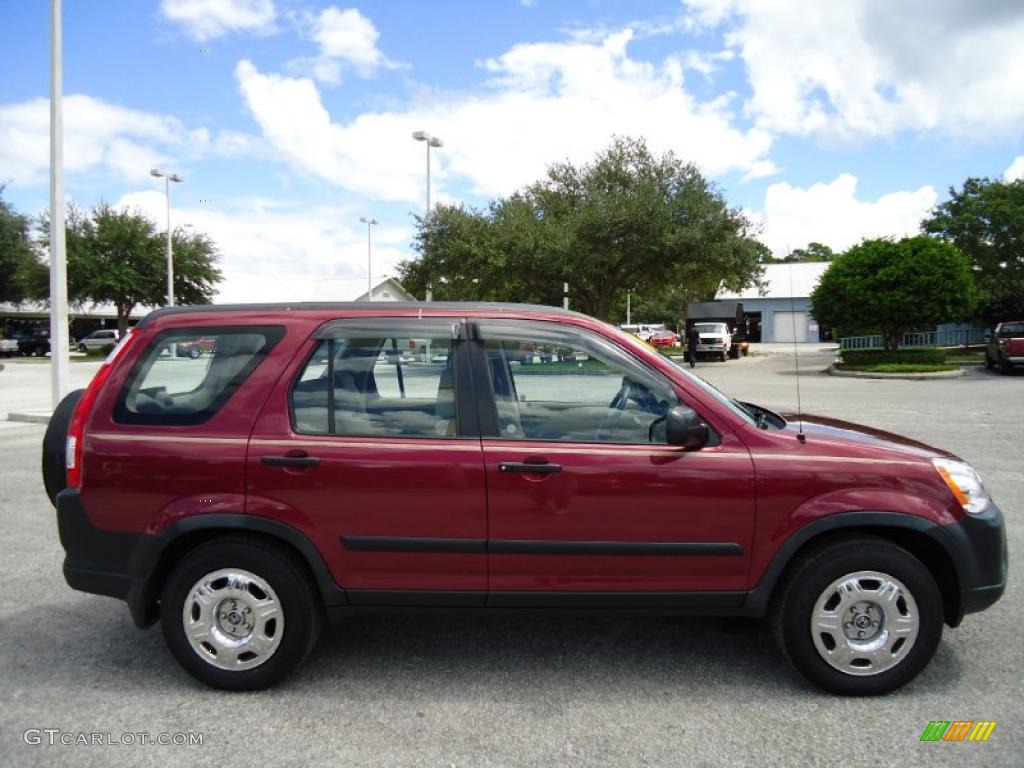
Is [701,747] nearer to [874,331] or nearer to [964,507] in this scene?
[964,507]

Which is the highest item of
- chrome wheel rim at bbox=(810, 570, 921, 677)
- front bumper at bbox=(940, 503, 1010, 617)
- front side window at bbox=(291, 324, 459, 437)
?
front side window at bbox=(291, 324, 459, 437)

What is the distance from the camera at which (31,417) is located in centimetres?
1397

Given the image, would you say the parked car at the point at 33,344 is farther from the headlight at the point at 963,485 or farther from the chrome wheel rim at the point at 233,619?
the headlight at the point at 963,485

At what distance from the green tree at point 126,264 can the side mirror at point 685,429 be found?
45684 mm

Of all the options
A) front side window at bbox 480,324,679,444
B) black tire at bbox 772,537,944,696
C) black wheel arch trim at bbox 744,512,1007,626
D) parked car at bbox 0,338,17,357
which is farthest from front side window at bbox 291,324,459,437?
parked car at bbox 0,338,17,357

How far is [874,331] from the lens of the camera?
85.6 ft

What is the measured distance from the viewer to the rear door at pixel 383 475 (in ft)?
11.0

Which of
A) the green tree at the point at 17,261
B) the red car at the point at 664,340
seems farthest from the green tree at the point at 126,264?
the red car at the point at 664,340

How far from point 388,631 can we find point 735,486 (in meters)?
2.14

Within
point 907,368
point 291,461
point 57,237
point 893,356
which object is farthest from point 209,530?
point 893,356

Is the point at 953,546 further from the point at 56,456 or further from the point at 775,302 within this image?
the point at 775,302

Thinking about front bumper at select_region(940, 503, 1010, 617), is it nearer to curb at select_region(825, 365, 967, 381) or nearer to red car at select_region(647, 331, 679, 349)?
curb at select_region(825, 365, 967, 381)

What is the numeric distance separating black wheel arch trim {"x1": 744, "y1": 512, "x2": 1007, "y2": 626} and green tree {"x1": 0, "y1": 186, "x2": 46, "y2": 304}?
158ft

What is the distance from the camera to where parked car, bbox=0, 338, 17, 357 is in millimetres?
47781
